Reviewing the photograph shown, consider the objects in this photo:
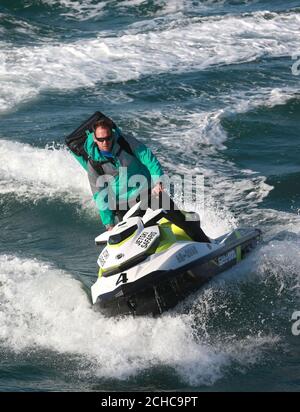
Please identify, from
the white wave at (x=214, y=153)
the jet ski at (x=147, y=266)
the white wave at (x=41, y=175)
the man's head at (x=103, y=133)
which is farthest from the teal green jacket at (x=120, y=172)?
the white wave at (x=41, y=175)

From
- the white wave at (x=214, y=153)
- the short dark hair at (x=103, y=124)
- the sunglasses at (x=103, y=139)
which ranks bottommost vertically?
the white wave at (x=214, y=153)

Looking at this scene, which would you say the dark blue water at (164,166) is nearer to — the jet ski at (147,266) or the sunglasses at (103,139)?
the jet ski at (147,266)

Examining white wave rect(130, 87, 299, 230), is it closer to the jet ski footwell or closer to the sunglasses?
the jet ski footwell

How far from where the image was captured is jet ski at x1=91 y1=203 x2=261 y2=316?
6.92 meters

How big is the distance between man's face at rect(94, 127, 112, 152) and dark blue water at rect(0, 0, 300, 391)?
1414 mm

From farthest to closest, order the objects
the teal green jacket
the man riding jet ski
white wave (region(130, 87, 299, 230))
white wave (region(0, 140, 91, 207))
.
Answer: white wave (region(0, 140, 91, 207)) → white wave (region(130, 87, 299, 230)) → the teal green jacket → the man riding jet ski

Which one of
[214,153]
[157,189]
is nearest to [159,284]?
[157,189]

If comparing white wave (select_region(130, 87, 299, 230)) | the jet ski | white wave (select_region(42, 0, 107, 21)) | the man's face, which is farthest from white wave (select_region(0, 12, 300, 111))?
the jet ski

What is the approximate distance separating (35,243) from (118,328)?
312cm

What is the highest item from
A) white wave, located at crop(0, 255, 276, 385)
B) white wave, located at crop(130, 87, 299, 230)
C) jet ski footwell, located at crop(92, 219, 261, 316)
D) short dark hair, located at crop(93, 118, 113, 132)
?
short dark hair, located at crop(93, 118, 113, 132)

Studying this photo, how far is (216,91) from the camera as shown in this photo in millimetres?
15531

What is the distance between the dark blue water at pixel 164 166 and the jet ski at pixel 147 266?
17 cm

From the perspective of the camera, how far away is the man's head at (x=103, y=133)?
762 cm

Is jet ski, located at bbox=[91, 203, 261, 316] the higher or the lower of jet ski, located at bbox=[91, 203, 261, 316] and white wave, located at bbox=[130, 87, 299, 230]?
the higher
